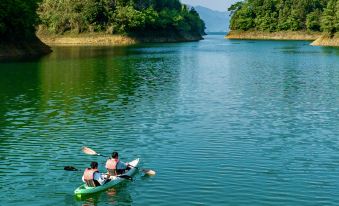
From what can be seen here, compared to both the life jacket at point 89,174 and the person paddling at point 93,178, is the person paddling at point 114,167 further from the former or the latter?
the life jacket at point 89,174

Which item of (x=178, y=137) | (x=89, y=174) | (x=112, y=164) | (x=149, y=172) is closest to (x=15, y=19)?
(x=178, y=137)

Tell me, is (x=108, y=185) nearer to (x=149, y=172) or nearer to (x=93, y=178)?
(x=93, y=178)

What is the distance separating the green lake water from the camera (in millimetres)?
29328

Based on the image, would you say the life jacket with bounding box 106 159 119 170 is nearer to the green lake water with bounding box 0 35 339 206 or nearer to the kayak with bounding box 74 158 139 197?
the kayak with bounding box 74 158 139 197

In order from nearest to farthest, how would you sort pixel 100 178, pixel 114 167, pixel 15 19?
pixel 100 178 → pixel 114 167 → pixel 15 19

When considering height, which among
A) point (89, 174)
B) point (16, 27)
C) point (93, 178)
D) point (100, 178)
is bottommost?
point (100, 178)

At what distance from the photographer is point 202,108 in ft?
184

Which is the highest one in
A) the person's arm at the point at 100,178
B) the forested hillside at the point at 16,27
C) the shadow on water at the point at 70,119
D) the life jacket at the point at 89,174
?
the forested hillside at the point at 16,27

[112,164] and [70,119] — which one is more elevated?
[112,164]

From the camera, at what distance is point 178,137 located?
42.2 m

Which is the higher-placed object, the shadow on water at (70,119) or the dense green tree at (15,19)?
the dense green tree at (15,19)

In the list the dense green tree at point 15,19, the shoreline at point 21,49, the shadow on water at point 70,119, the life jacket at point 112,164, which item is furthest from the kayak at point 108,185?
the shoreline at point 21,49

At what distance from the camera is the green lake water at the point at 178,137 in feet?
96.2

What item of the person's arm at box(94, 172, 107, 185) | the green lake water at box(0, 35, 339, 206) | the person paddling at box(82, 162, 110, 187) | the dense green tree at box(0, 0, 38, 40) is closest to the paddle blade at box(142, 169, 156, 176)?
the green lake water at box(0, 35, 339, 206)
